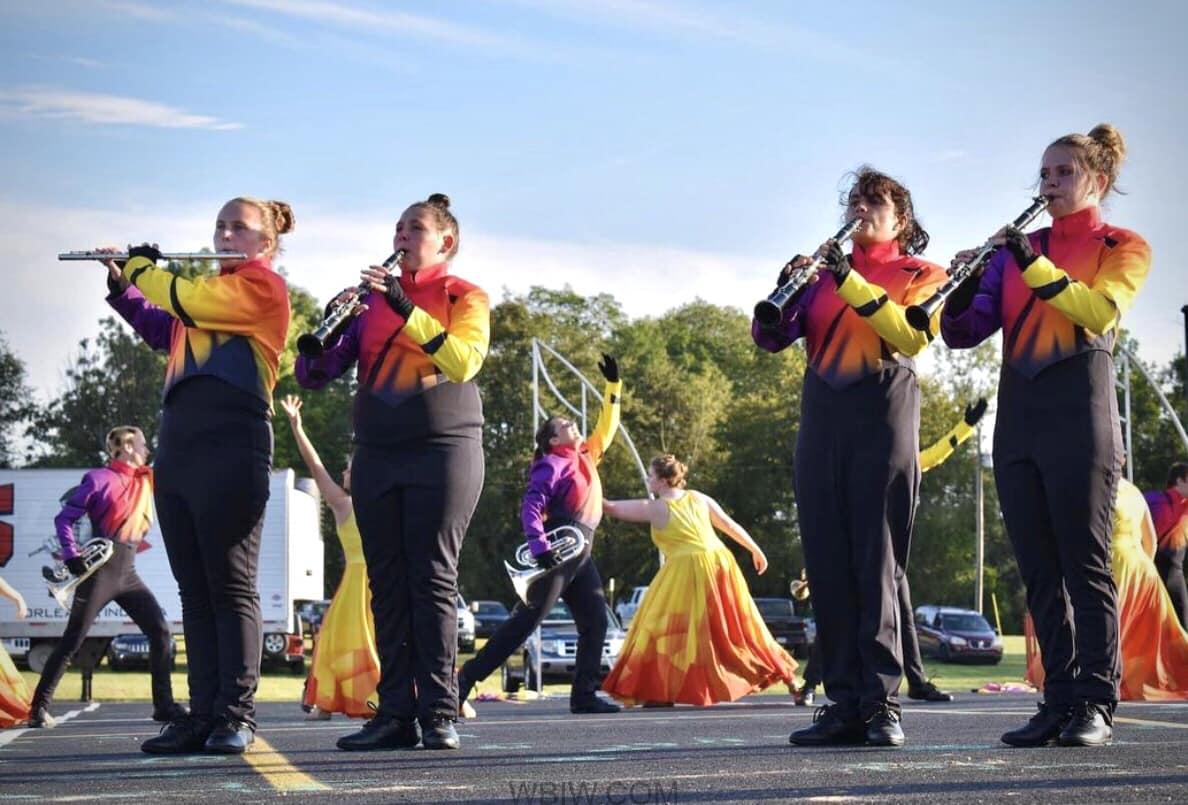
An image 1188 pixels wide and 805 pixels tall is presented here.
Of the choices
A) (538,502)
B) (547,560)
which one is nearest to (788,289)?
(547,560)

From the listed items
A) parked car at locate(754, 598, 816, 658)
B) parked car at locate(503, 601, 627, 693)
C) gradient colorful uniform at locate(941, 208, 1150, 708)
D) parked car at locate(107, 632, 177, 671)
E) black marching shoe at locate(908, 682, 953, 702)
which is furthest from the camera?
parked car at locate(754, 598, 816, 658)

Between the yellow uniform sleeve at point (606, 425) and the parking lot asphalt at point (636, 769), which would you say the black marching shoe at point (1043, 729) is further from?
the yellow uniform sleeve at point (606, 425)

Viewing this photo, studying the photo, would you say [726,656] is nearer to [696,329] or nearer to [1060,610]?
[1060,610]

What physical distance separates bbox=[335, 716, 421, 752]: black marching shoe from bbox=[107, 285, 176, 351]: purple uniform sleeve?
192 centimetres

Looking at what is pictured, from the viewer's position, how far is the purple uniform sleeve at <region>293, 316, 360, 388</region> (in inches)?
328

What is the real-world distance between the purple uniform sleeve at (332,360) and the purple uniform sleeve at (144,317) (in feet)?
2.02

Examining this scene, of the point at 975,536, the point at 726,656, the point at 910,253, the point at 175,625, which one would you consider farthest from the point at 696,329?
the point at 910,253

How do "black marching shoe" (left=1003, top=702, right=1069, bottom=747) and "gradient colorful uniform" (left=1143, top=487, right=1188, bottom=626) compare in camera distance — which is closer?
"black marching shoe" (left=1003, top=702, right=1069, bottom=747)

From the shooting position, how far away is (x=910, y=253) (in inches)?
329

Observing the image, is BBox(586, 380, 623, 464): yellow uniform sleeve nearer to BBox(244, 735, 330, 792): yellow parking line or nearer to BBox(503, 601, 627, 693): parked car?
BBox(244, 735, 330, 792): yellow parking line

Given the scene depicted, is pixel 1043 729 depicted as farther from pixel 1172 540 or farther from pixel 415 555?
pixel 1172 540

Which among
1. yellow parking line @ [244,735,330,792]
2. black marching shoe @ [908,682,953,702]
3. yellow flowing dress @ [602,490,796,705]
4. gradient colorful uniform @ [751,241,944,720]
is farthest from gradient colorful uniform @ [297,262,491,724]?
black marching shoe @ [908,682,953,702]

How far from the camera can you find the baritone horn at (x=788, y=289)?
302 inches

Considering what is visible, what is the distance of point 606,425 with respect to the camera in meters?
14.7
